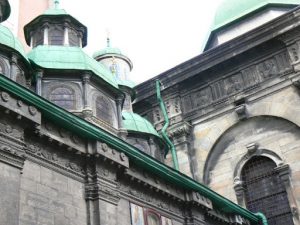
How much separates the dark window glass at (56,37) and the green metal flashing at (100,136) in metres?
7.42

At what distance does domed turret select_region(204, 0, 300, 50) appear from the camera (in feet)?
79.9

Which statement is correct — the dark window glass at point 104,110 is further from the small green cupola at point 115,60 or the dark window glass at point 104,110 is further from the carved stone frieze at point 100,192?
the small green cupola at point 115,60

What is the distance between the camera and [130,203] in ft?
42.3

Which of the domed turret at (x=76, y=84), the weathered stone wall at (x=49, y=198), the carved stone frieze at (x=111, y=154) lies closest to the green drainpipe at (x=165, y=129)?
the domed turret at (x=76, y=84)

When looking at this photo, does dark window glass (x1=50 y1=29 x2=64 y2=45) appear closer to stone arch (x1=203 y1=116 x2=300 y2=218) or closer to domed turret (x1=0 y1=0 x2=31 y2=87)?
domed turret (x1=0 y1=0 x2=31 y2=87)

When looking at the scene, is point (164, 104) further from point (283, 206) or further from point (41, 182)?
point (41, 182)

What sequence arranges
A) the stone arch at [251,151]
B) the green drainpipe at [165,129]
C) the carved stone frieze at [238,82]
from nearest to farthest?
the stone arch at [251,151] → the carved stone frieze at [238,82] → the green drainpipe at [165,129]

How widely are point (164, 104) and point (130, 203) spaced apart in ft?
33.6

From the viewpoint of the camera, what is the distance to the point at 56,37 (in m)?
19.6

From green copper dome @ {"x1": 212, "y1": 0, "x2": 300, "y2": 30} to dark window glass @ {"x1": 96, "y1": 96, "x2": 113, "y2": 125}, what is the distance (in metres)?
9.13

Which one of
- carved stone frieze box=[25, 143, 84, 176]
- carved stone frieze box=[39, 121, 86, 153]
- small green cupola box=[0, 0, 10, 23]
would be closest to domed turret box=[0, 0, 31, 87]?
small green cupola box=[0, 0, 10, 23]

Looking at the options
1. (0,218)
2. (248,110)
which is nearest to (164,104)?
(248,110)

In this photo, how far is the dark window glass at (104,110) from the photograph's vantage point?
57.4ft

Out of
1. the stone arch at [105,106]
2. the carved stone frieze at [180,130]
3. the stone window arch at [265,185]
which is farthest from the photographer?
the carved stone frieze at [180,130]
